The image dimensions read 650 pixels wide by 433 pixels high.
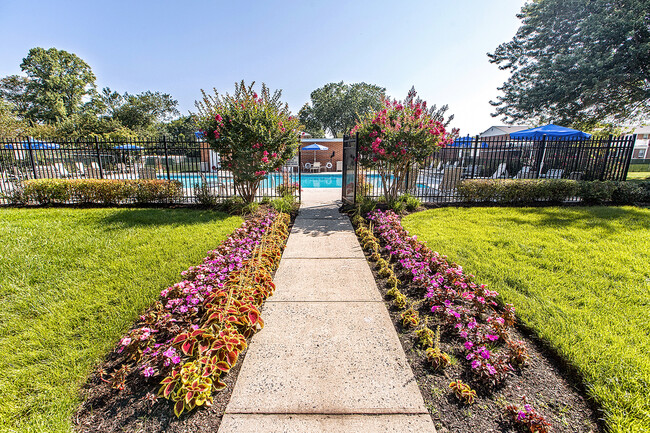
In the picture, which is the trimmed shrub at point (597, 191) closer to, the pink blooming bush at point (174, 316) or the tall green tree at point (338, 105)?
the pink blooming bush at point (174, 316)

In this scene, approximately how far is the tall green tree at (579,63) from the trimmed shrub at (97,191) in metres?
17.5

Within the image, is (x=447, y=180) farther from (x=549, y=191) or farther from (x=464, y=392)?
(x=464, y=392)

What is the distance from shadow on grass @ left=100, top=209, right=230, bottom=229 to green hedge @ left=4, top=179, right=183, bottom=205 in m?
0.77

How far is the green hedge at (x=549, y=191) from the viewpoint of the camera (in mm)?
7797

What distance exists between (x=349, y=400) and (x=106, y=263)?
3726 mm

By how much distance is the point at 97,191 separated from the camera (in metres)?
7.56

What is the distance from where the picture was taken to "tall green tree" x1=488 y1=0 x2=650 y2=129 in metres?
→ 11.8

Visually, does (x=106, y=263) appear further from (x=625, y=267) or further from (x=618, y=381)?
(x=625, y=267)

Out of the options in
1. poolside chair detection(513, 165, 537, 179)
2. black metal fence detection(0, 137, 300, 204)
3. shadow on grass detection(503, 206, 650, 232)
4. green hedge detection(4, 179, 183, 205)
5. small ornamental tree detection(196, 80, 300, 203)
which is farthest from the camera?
poolside chair detection(513, 165, 537, 179)

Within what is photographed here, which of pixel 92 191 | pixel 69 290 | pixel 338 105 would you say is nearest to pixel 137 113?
pixel 338 105

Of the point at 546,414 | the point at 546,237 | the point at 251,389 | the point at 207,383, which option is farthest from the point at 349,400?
the point at 546,237

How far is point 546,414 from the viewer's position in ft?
5.81

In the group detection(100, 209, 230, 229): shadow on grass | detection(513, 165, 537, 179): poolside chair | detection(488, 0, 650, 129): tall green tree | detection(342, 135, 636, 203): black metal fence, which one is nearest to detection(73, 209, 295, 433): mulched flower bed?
detection(100, 209, 230, 229): shadow on grass

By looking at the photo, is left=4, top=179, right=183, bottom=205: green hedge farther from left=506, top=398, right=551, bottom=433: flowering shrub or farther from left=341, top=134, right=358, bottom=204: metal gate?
left=506, top=398, right=551, bottom=433: flowering shrub
